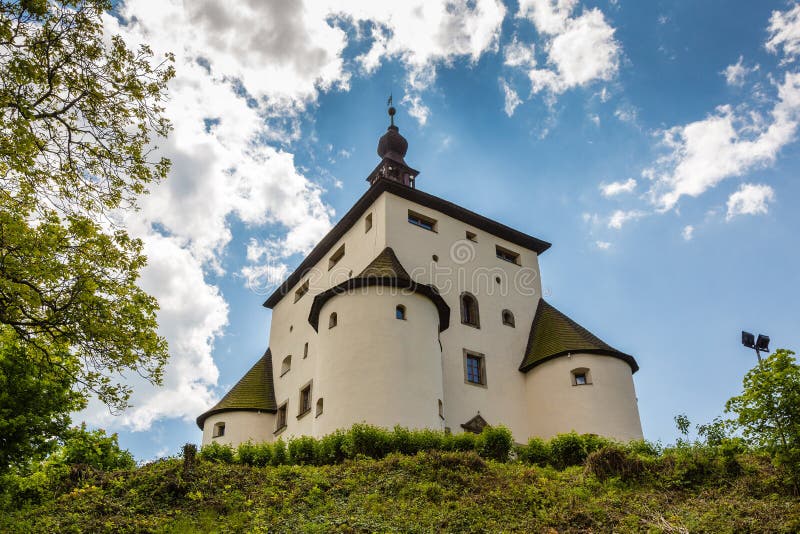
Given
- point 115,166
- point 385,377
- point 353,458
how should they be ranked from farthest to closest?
1. point 385,377
2. point 353,458
3. point 115,166

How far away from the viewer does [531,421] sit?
27156 mm

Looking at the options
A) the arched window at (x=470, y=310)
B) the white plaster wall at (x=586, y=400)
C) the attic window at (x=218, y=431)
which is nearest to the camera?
the white plaster wall at (x=586, y=400)

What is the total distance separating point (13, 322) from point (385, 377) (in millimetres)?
12623

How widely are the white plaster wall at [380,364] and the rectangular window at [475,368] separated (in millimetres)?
2757

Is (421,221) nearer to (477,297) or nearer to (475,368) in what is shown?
(477,297)

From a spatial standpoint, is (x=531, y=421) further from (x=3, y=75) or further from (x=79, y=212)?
(x=3, y=75)

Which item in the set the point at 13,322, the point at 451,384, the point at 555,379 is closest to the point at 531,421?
the point at 555,379

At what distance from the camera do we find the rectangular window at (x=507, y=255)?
32344 mm

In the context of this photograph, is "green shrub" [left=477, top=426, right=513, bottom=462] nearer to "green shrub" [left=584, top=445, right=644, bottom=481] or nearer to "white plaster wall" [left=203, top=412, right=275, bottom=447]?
"green shrub" [left=584, top=445, right=644, bottom=481]

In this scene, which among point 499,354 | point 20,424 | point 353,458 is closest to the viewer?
point 20,424

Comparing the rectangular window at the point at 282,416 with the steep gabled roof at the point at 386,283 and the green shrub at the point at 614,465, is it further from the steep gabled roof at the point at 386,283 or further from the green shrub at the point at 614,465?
the green shrub at the point at 614,465

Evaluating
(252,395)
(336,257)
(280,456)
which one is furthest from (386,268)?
(252,395)

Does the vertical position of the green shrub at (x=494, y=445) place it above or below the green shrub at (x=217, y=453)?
below

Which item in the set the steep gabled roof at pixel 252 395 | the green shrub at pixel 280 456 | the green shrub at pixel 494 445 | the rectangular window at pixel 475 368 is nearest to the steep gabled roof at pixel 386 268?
the rectangular window at pixel 475 368
